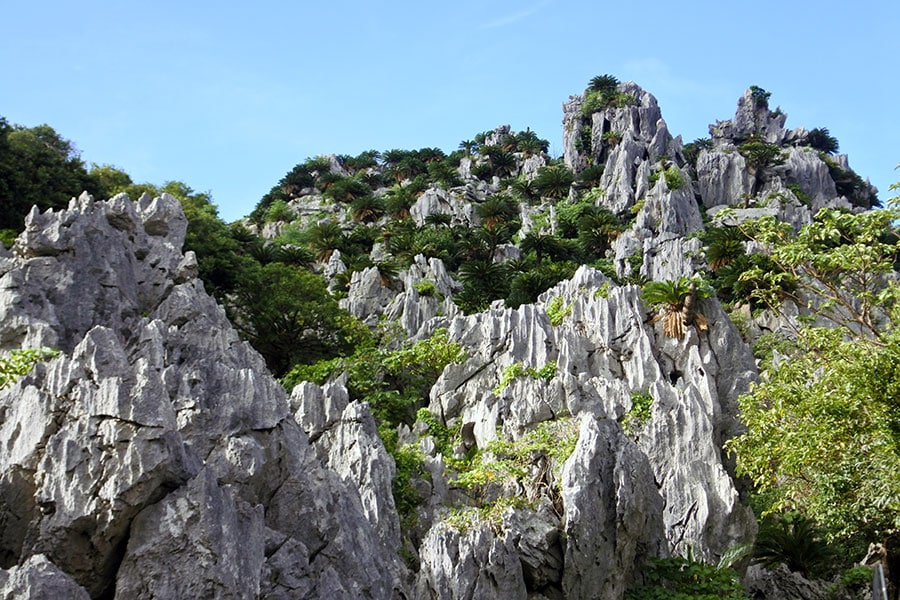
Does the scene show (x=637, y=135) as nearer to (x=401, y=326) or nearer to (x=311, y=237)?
(x=311, y=237)

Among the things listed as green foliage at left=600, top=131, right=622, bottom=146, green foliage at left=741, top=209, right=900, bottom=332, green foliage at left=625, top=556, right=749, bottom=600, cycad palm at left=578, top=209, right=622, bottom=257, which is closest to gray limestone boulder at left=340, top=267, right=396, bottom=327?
cycad palm at left=578, top=209, right=622, bottom=257

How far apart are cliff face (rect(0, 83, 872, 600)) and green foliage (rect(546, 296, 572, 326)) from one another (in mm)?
81

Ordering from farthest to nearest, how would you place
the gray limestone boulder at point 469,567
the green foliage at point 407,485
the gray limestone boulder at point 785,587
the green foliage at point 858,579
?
the green foliage at point 858,579
the gray limestone boulder at point 785,587
the green foliage at point 407,485
the gray limestone boulder at point 469,567

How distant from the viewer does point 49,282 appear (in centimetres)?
1869

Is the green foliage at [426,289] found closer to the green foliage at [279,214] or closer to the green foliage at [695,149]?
the green foliage at [279,214]

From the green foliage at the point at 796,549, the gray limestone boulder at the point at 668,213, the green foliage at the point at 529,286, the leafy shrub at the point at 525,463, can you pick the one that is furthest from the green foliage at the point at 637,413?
the gray limestone boulder at the point at 668,213

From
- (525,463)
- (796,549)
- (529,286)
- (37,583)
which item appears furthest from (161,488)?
(529,286)

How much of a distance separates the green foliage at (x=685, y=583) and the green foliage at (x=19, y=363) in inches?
508

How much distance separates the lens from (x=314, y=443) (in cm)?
1894

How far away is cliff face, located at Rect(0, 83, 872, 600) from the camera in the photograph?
31.2 ft

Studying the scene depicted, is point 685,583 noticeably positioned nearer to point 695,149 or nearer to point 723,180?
point 723,180

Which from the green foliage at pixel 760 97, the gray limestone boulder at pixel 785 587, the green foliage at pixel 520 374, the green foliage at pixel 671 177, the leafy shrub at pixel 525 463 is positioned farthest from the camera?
the green foliage at pixel 760 97

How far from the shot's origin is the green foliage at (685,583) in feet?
54.9

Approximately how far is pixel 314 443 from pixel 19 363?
7.53 m
